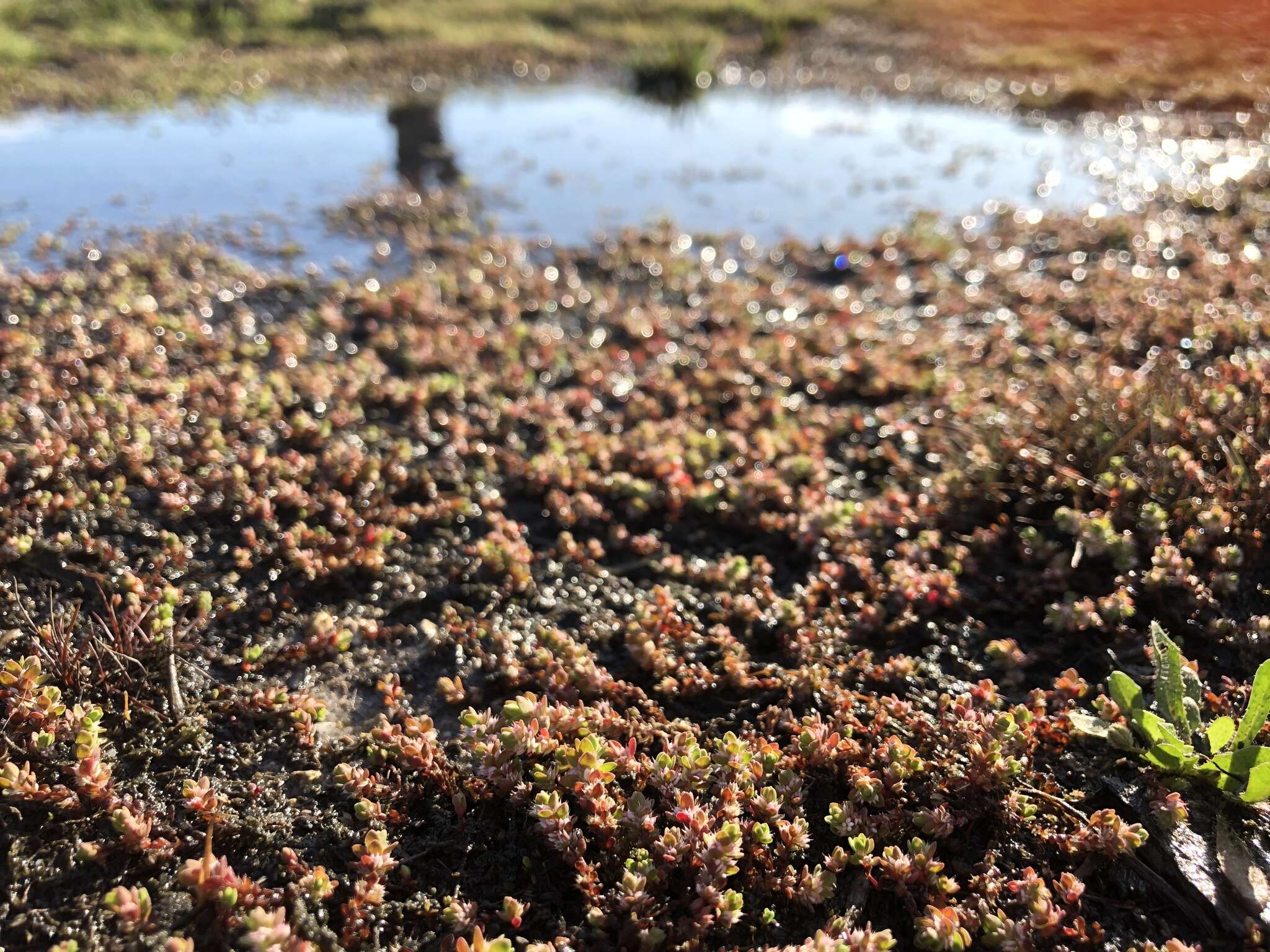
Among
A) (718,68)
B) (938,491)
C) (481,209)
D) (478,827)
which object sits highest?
(718,68)

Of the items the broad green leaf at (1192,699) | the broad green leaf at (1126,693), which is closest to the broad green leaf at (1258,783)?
the broad green leaf at (1192,699)

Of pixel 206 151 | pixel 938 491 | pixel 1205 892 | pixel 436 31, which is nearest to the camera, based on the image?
pixel 1205 892

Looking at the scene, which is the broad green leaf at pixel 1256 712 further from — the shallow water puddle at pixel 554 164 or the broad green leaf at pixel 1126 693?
the shallow water puddle at pixel 554 164

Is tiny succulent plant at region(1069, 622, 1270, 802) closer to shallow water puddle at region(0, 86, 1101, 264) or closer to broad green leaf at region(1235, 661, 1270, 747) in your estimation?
broad green leaf at region(1235, 661, 1270, 747)

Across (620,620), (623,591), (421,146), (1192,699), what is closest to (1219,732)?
(1192,699)

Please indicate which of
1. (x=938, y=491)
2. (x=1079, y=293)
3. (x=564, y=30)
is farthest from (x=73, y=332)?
(x=564, y=30)

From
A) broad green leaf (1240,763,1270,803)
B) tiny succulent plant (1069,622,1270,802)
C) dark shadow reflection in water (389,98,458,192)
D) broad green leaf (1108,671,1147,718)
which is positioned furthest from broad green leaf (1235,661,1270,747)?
dark shadow reflection in water (389,98,458,192)

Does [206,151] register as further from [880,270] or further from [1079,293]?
[1079,293]
